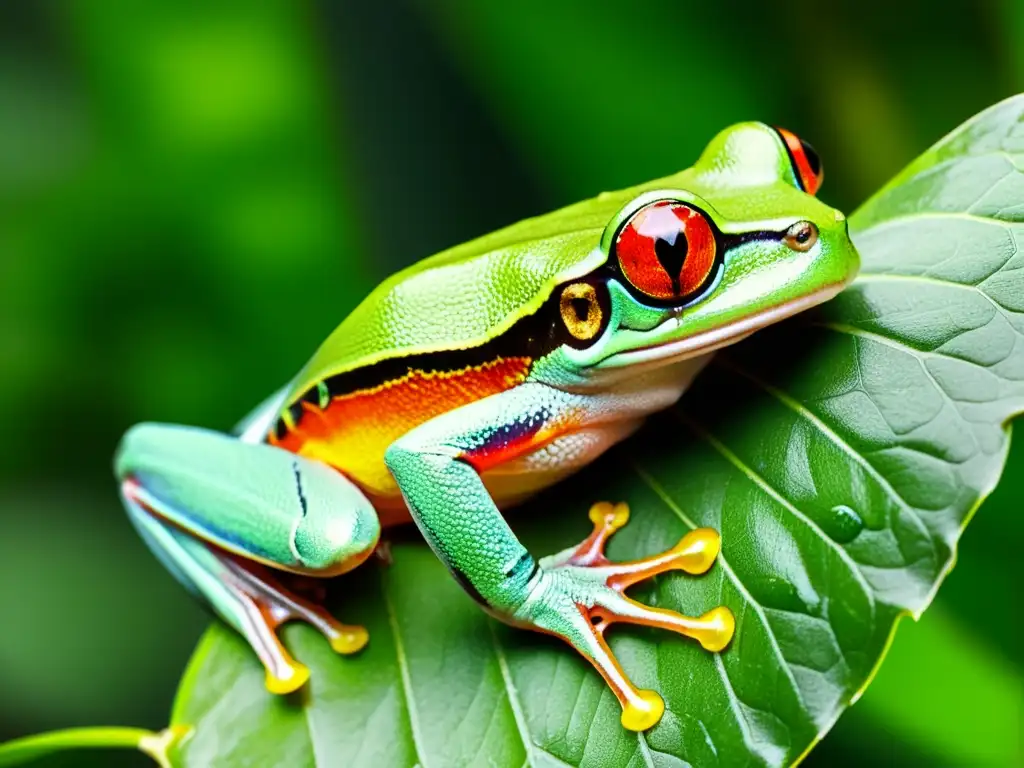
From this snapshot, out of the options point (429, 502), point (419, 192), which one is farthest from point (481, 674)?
point (419, 192)

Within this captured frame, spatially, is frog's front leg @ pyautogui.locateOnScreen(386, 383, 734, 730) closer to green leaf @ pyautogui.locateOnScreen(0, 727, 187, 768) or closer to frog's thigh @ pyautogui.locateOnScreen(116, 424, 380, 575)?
frog's thigh @ pyautogui.locateOnScreen(116, 424, 380, 575)

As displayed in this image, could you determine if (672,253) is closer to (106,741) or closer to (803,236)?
(803,236)

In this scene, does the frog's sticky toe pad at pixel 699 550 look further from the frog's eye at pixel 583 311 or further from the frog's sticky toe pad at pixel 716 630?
the frog's eye at pixel 583 311

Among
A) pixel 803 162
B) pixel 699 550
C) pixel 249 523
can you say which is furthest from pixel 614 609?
pixel 803 162

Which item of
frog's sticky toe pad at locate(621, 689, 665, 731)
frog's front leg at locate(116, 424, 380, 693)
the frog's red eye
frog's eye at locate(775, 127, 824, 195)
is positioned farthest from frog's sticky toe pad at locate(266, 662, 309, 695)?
frog's eye at locate(775, 127, 824, 195)

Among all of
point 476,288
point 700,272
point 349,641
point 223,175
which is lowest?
point 349,641

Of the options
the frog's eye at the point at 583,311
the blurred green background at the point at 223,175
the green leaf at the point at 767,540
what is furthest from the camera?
the blurred green background at the point at 223,175

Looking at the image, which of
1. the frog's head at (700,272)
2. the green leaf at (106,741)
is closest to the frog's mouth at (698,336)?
the frog's head at (700,272)

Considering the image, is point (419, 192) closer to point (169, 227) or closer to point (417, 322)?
point (169, 227)

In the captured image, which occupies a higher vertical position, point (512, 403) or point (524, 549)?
point (512, 403)
